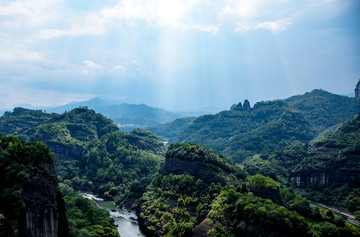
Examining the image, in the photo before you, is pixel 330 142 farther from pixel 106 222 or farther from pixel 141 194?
pixel 106 222

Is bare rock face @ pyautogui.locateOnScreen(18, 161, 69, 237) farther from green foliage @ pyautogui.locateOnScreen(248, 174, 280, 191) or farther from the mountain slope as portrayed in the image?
the mountain slope

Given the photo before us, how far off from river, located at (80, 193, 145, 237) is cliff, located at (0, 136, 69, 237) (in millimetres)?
25164

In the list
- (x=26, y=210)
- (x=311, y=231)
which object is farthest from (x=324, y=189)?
(x=26, y=210)

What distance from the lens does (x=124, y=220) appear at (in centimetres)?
6775

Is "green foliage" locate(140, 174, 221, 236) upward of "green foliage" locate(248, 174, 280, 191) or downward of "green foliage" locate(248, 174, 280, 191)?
downward

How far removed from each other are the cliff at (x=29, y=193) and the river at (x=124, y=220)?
2516cm

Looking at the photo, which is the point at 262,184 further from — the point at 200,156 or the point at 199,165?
the point at 200,156

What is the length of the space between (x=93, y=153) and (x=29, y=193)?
7289 cm

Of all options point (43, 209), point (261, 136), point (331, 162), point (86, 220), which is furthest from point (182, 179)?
point (261, 136)

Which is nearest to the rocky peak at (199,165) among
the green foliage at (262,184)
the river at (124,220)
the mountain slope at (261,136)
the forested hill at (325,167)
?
the green foliage at (262,184)

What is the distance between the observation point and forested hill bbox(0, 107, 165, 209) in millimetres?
88875

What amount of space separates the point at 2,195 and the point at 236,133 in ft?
564

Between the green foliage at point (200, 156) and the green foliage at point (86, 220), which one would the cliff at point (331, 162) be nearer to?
the green foliage at point (200, 156)

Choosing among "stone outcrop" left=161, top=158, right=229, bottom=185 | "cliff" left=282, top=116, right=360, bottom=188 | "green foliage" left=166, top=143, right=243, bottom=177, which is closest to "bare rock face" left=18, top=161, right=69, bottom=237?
"stone outcrop" left=161, top=158, right=229, bottom=185
